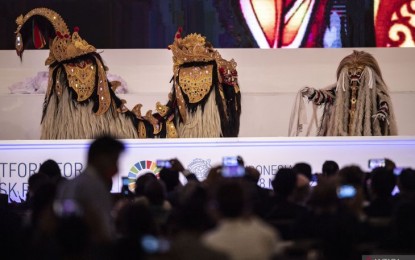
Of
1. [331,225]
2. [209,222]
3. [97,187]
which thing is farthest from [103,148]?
[331,225]

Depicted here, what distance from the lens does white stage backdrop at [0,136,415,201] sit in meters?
13.4

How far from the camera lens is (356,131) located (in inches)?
554

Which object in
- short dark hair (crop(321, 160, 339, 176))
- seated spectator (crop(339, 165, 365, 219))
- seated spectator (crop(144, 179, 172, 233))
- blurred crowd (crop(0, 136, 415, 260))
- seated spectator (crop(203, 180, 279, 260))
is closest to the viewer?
blurred crowd (crop(0, 136, 415, 260))

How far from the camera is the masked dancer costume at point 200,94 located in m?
13.7

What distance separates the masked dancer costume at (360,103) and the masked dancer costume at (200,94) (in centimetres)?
140

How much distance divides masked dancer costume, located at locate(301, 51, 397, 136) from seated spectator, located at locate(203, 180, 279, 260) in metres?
8.11

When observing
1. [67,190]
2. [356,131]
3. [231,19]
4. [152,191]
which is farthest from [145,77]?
[67,190]

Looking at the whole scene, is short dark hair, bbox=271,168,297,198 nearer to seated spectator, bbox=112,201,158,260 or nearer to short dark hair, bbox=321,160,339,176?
seated spectator, bbox=112,201,158,260

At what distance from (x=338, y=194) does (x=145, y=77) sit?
9.04m

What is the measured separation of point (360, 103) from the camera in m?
14.1

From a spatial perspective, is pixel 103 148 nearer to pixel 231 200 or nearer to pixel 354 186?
pixel 231 200

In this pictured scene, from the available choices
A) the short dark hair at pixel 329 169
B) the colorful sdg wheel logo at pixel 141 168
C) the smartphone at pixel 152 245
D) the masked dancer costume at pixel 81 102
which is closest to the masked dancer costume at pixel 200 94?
the masked dancer costume at pixel 81 102

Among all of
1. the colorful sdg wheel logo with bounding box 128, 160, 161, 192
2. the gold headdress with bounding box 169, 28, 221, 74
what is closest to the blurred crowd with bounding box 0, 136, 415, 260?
the colorful sdg wheel logo with bounding box 128, 160, 161, 192

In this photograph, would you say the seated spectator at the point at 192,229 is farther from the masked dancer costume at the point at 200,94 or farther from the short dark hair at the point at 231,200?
the masked dancer costume at the point at 200,94
